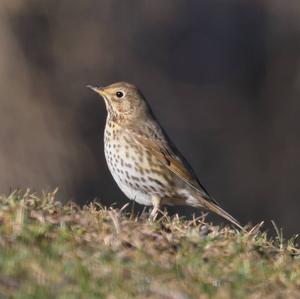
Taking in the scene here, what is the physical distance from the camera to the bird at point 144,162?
853cm

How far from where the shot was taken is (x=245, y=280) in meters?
5.84

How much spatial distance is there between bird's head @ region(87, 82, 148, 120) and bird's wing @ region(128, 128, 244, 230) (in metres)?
0.22

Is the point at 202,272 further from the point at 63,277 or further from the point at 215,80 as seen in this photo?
the point at 215,80

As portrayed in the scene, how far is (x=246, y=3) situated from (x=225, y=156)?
10.2ft

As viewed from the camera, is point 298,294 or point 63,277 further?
point 298,294

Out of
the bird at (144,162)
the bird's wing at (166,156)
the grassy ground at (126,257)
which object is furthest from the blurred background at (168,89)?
the grassy ground at (126,257)

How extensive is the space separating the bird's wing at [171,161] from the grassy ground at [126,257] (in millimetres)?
1852

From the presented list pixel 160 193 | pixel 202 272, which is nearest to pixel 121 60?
pixel 160 193

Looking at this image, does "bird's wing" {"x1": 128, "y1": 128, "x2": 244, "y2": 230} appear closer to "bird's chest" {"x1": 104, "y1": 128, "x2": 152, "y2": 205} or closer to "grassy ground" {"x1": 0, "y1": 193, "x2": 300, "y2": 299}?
"bird's chest" {"x1": 104, "y1": 128, "x2": 152, "y2": 205}

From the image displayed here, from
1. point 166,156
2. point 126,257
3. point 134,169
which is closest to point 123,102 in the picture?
point 166,156

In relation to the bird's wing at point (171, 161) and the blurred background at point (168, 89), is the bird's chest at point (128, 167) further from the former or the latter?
the blurred background at point (168, 89)

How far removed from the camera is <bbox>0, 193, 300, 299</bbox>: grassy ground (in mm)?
5406

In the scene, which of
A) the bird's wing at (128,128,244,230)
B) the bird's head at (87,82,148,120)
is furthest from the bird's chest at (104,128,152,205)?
the bird's head at (87,82,148,120)

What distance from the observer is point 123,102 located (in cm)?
899
